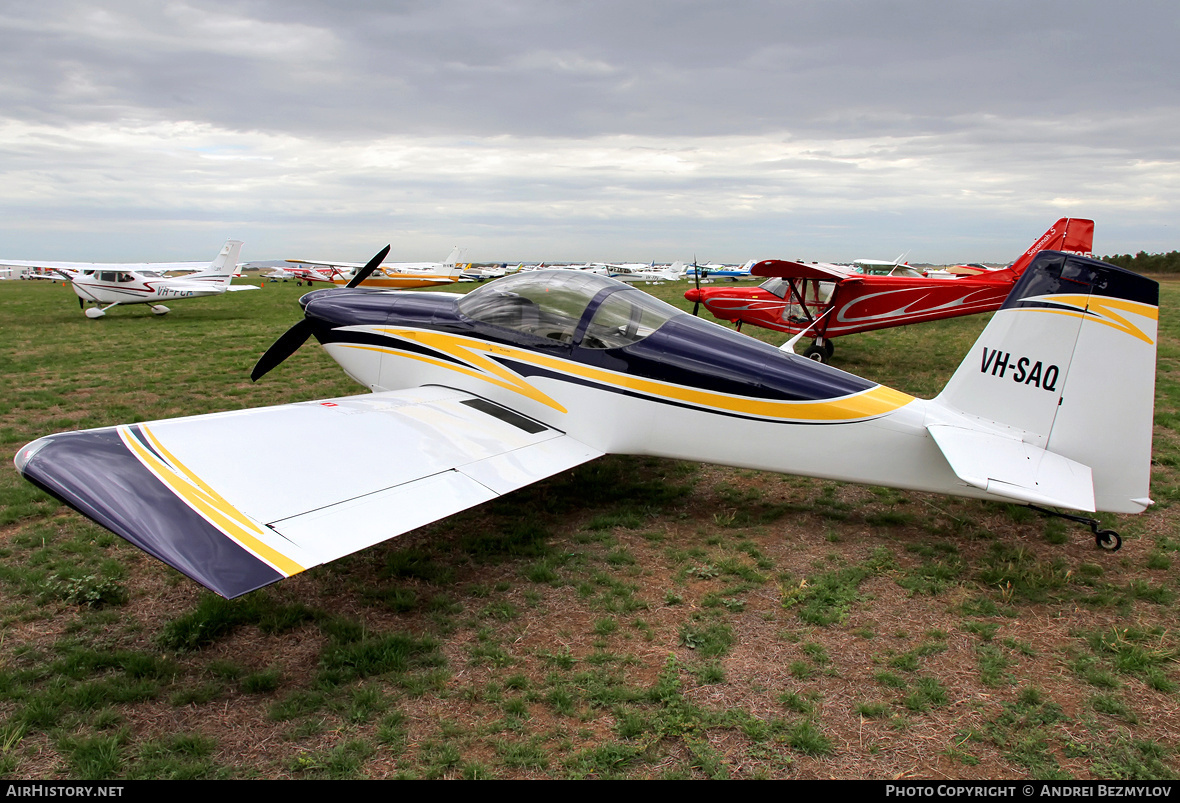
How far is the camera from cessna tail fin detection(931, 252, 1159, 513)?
381 centimetres

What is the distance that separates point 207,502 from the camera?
3.04m

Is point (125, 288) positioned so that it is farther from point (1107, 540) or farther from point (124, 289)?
point (1107, 540)

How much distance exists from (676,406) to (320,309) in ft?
12.3

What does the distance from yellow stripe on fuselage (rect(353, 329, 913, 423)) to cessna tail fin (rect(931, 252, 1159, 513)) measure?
50 cm

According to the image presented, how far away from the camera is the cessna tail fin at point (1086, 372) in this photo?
12.5ft

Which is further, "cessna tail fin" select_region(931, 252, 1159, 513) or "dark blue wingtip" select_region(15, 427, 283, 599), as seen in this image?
"cessna tail fin" select_region(931, 252, 1159, 513)

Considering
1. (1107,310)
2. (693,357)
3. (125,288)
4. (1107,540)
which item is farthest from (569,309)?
(125,288)

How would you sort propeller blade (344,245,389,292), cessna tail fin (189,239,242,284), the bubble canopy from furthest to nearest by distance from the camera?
1. cessna tail fin (189,239,242,284)
2. propeller blade (344,245,389,292)
3. the bubble canopy

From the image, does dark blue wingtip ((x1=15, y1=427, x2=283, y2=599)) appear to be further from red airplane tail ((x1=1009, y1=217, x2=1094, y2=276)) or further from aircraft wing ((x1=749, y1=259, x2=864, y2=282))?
red airplane tail ((x1=1009, y1=217, x2=1094, y2=276))

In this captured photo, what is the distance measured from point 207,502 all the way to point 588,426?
2.68 metres

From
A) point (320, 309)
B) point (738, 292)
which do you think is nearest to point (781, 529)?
point (320, 309)

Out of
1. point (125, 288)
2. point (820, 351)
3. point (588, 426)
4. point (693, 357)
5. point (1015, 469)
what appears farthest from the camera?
point (125, 288)

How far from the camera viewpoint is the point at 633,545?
15.6 ft

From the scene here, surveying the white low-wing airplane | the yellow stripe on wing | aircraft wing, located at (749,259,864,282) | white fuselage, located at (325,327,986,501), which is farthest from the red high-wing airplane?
the yellow stripe on wing
